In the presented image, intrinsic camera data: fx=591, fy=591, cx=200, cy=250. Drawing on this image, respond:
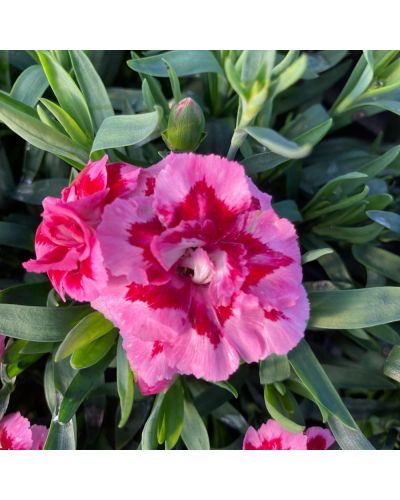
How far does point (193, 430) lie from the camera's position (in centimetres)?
92

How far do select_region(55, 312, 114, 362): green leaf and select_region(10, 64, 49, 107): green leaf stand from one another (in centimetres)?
34

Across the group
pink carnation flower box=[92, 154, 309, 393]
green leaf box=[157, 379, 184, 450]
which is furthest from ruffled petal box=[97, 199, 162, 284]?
green leaf box=[157, 379, 184, 450]

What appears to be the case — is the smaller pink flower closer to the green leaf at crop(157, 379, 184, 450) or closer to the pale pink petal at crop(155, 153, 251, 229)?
the green leaf at crop(157, 379, 184, 450)

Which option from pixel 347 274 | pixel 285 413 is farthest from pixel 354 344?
pixel 285 413

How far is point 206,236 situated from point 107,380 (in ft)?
1.87

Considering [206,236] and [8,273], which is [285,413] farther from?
[8,273]

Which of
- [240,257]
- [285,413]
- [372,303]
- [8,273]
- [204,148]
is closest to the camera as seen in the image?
[240,257]

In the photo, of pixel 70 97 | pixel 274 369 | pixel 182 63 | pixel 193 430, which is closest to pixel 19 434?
pixel 193 430

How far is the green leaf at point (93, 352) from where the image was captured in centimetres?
78

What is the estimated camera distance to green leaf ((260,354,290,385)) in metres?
0.82

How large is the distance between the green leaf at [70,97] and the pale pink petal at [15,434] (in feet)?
1.45

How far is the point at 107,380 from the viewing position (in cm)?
108

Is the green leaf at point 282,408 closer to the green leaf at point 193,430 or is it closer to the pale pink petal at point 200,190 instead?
the green leaf at point 193,430

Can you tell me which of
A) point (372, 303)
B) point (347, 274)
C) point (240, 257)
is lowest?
point (347, 274)
